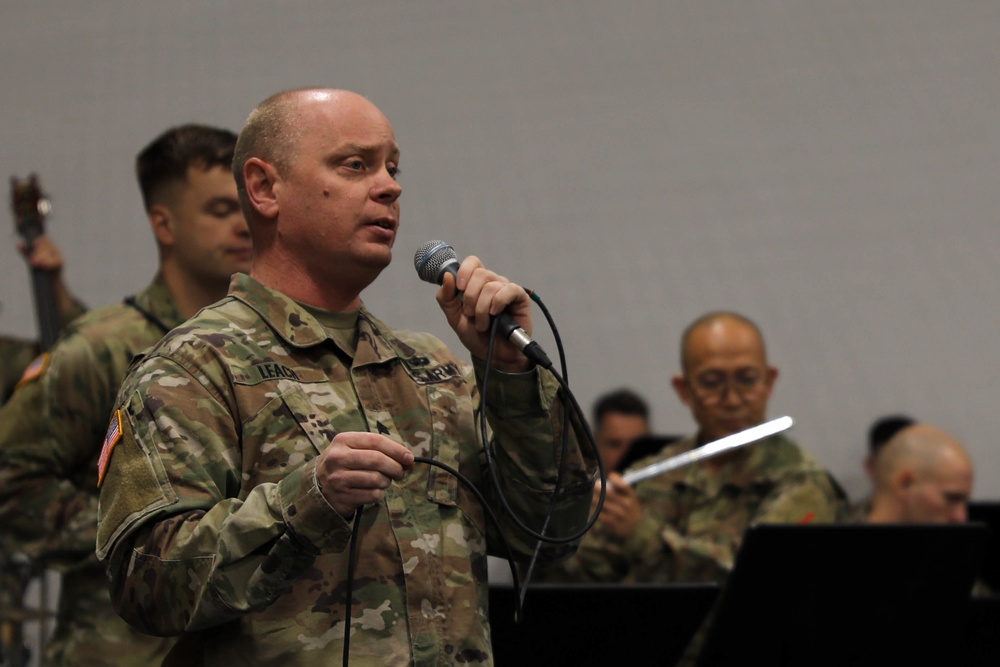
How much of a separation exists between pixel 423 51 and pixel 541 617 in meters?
2.74

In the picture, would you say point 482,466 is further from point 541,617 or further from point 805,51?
point 805,51

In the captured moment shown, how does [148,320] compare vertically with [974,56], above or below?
below

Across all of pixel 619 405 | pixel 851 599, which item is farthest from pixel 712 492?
pixel 619 405

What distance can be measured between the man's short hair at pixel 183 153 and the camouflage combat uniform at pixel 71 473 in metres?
0.32

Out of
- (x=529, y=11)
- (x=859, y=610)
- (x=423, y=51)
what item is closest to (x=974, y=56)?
(x=529, y=11)

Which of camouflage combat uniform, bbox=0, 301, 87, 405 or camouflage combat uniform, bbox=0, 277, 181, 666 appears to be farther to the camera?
camouflage combat uniform, bbox=0, 301, 87, 405

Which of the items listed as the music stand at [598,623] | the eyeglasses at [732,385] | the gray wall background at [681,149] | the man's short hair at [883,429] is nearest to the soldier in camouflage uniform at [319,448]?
the music stand at [598,623]

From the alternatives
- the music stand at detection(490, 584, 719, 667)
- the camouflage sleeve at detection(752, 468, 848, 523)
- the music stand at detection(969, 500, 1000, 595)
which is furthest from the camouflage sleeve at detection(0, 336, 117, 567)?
the music stand at detection(969, 500, 1000, 595)

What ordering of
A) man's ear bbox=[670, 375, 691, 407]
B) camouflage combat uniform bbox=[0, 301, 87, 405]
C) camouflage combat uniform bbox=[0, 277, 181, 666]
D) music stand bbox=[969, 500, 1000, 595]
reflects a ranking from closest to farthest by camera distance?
camouflage combat uniform bbox=[0, 277, 181, 666]
man's ear bbox=[670, 375, 691, 407]
music stand bbox=[969, 500, 1000, 595]
camouflage combat uniform bbox=[0, 301, 87, 405]

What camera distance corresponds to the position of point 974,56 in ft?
16.0

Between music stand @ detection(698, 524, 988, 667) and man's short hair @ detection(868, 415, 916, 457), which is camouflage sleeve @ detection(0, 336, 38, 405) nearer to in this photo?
music stand @ detection(698, 524, 988, 667)

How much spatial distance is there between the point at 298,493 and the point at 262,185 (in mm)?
499

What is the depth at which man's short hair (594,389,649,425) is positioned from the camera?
15.0 feet

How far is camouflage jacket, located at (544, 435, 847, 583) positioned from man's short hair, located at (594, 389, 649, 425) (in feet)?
4.15
